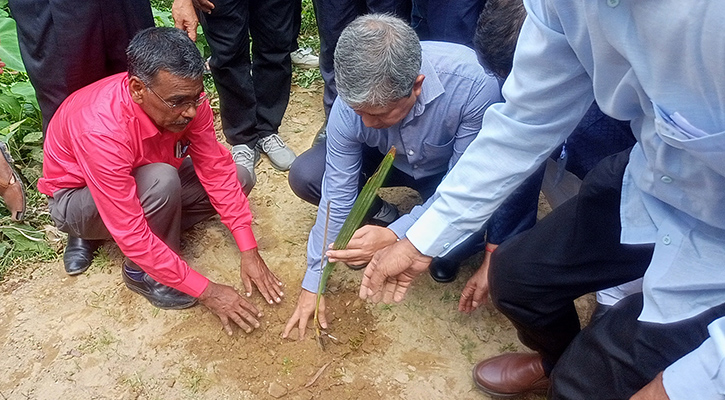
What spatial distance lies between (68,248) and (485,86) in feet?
5.87

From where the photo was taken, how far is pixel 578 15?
0.96 metres

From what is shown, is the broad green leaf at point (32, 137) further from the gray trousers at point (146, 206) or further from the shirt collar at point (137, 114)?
the shirt collar at point (137, 114)

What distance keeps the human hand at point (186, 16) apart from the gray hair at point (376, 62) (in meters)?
0.88

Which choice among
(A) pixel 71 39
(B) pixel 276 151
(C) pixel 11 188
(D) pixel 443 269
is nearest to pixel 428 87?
(D) pixel 443 269

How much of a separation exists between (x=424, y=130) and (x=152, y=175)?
3.17 feet

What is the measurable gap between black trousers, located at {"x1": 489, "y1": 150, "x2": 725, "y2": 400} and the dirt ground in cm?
51

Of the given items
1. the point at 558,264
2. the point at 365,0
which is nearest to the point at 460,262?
the point at 558,264

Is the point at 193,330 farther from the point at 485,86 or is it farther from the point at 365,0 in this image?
the point at 365,0

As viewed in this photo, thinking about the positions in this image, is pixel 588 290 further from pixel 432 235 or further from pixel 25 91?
pixel 25 91

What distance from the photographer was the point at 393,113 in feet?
5.81

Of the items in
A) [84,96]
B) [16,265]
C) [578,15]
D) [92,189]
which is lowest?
[16,265]

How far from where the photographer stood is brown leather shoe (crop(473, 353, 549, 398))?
182 cm

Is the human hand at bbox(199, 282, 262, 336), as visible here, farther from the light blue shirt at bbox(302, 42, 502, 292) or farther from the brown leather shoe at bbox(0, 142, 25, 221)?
the brown leather shoe at bbox(0, 142, 25, 221)

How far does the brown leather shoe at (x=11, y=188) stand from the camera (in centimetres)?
243
